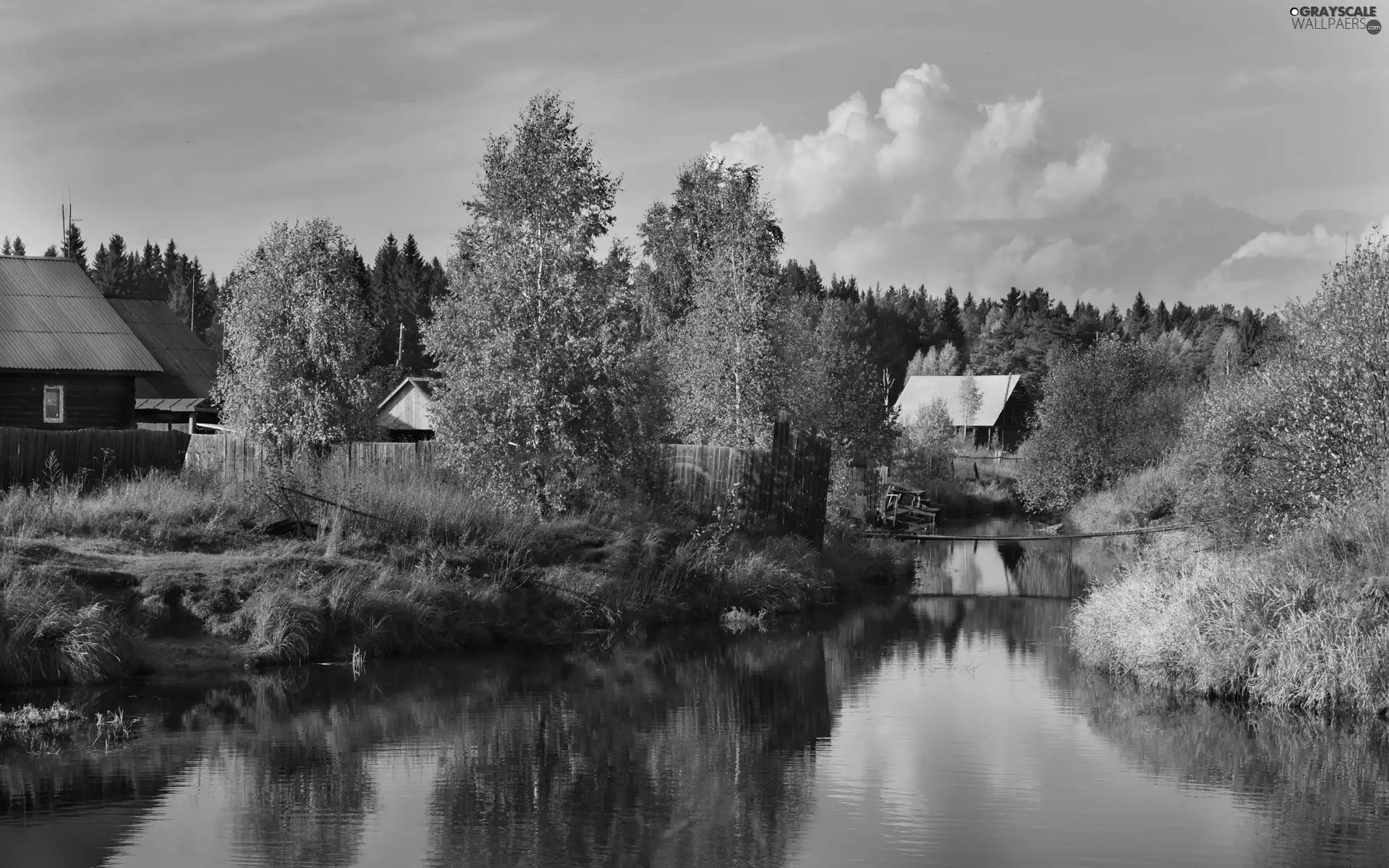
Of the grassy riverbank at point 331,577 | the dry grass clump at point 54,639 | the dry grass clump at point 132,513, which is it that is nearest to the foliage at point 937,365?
the grassy riverbank at point 331,577

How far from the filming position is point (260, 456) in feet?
111

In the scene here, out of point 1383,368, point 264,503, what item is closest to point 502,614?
point 264,503

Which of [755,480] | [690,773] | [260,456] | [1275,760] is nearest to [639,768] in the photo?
[690,773]

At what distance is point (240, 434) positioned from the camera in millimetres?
35281

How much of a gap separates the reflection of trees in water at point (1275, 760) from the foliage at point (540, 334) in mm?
11917

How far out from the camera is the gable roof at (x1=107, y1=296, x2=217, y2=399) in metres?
54.7

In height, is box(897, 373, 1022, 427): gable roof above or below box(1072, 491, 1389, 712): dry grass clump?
above

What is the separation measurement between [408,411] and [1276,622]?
1936 inches

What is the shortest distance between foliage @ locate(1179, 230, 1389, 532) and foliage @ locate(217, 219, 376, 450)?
2158 cm

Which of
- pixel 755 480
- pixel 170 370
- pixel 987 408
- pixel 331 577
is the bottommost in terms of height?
pixel 331 577

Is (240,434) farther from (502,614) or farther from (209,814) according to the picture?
(209,814)

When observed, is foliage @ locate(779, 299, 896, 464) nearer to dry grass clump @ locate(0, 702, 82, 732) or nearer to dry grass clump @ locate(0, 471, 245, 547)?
dry grass clump @ locate(0, 471, 245, 547)

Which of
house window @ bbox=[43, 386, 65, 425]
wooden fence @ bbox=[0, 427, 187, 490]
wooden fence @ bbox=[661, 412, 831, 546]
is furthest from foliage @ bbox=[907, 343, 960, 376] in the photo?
wooden fence @ bbox=[0, 427, 187, 490]

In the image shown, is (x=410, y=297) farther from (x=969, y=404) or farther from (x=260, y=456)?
(x=260, y=456)
